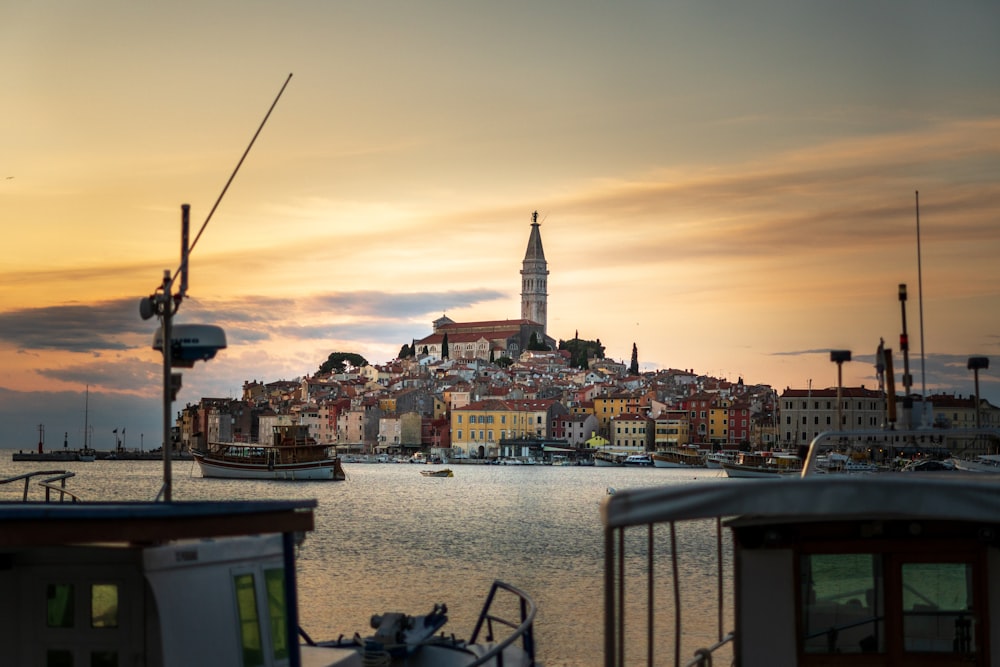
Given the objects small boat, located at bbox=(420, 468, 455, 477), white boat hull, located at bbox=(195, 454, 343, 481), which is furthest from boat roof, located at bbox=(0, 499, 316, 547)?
small boat, located at bbox=(420, 468, 455, 477)

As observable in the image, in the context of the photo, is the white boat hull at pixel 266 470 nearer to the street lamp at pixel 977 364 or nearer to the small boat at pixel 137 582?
the street lamp at pixel 977 364

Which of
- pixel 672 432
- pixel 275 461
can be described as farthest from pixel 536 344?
pixel 275 461

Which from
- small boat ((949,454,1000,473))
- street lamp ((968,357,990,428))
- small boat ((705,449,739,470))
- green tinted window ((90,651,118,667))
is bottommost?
small boat ((705,449,739,470))

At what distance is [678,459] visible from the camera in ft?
413

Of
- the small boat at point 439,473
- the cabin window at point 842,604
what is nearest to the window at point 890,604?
the cabin window at point 842,604

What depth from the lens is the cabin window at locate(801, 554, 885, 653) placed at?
7.03 meters

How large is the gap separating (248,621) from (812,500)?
369cm

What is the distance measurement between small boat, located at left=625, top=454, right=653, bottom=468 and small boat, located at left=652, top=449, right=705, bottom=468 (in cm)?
60

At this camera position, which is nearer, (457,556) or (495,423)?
(457,556)

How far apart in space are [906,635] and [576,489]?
81.8m

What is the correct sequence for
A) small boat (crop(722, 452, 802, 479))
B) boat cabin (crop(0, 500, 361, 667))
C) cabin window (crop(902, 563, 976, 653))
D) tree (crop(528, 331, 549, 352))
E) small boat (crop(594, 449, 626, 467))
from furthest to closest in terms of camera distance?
1. tree (crop(528, 331, 549, 352))
2. small boat (crop(594, 449, 626, 467))
3. small boat (crop(722, 452, 802, 479))
4. boat cabin (crop(0, 500, 361, 667))
5. cabin window (crop(902, 563, 976, 653))

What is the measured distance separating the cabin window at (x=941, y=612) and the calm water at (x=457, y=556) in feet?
22.3

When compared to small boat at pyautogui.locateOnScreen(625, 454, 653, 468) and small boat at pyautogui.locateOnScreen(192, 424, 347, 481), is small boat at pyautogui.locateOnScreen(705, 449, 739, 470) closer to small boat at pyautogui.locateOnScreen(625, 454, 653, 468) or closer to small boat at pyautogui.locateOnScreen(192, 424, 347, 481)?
small boat at pyautogui.locateOnScreen(625, 454, 653, 468)

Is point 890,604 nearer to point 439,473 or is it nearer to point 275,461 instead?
point 275,461
